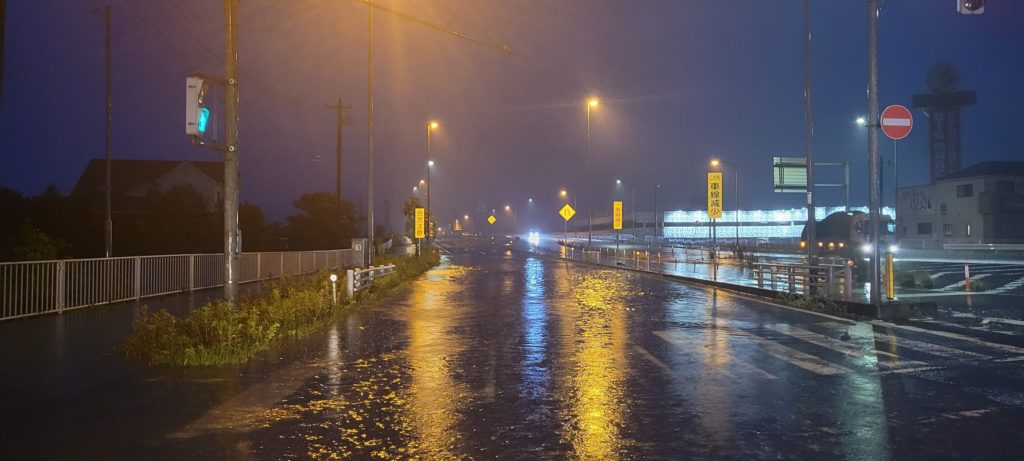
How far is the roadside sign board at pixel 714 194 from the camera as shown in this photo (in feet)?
109

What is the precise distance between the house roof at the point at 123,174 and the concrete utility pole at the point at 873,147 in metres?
54.3

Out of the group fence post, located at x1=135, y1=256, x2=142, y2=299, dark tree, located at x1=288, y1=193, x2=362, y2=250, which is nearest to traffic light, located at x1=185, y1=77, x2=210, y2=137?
fence post, located at x1=135, y1=256, x2=142, y2=299

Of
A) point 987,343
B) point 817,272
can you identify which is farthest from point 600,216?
point 987,343

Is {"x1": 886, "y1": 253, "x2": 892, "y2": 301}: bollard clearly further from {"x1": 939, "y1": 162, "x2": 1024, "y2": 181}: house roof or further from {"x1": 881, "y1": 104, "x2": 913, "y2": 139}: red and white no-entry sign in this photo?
{"x1": 939, "y1": 162, "x2": 1024, "y2": 181}: house roof

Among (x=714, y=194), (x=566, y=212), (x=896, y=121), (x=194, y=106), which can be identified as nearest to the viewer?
(x=194, y=106)

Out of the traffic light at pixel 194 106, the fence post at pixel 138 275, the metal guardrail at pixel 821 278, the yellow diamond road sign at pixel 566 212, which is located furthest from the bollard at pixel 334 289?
the yellow diamond road sign at pixel 566 212

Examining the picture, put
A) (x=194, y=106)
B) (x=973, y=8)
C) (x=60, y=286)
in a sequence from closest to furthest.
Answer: (x=194, y=106)
(x=973, y=8)
(x=60, y=286)

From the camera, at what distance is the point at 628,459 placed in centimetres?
607

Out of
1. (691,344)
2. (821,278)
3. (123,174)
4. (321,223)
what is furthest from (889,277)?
(123,174)

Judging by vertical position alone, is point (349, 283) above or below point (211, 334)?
above

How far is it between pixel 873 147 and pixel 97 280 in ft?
61.2

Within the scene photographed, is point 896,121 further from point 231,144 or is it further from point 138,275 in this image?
point 138,275

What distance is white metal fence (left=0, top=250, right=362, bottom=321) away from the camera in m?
15.2

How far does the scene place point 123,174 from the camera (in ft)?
196
